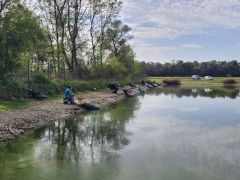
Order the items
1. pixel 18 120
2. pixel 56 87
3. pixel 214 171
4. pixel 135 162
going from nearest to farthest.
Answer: pixel 214 171, pixel 135 162, pixel 18 120, pixel 56 87

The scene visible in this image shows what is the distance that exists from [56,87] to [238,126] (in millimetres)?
14678

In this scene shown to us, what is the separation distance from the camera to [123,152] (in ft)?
28.7

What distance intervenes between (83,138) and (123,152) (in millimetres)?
2486

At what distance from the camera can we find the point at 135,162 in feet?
25.5

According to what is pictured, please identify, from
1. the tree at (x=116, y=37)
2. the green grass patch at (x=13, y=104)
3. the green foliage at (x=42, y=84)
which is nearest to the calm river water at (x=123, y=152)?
the green grass patch at (x=13, y=104)

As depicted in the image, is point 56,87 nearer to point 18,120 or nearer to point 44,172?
point 18,120

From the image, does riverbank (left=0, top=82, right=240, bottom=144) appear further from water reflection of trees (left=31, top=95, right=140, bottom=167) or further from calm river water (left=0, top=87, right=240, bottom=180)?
A: water reflection of trees (left=31, top=95, right=140, bottom=167)

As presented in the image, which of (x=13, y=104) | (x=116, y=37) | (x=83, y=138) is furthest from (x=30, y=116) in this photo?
(x=116, y=37)

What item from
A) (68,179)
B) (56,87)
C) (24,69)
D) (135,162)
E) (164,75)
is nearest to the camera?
(68,179)

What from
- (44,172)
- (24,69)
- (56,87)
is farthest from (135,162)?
(56,87)

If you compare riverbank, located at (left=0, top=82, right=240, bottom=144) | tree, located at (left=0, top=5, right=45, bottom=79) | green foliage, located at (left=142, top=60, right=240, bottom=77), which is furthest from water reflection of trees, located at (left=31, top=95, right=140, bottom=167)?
green foliage, located at (left=142, top=60, right=240, bottom=77)

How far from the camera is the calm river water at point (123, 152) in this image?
6.87 meters

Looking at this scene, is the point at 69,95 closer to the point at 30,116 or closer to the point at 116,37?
the point at 30,116

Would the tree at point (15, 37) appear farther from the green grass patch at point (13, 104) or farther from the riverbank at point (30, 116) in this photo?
the riverbank at point (30, 116)
